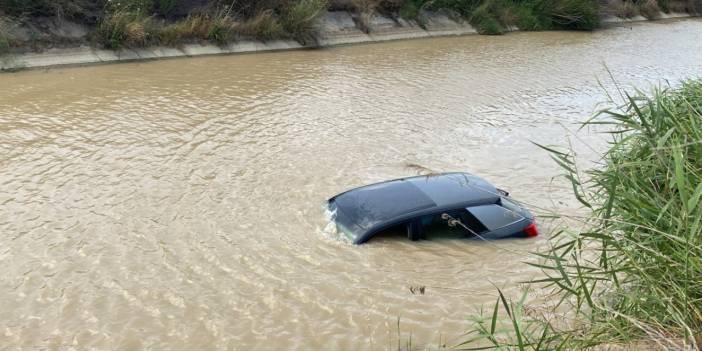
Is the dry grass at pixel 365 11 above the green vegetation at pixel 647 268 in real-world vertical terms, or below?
below

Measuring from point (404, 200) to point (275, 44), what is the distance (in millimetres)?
19543

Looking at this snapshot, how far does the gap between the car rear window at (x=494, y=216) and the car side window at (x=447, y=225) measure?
76 millimetres

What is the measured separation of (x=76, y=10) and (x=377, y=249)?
18.7m

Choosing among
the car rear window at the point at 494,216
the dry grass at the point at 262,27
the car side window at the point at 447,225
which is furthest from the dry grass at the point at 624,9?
the car side window at the point at 447,225

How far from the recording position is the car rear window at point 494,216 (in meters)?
7.63

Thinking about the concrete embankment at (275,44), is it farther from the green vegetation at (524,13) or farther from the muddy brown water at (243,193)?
the muddy brown water at (243,193)

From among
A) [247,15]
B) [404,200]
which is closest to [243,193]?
[404,200]

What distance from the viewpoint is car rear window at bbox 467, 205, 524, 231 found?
763cm

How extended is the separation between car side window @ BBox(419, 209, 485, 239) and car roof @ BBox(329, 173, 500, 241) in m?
0.10

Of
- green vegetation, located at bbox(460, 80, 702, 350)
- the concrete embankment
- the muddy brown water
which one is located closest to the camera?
green vegetation, located at bbox(460, 80, 702, 350)

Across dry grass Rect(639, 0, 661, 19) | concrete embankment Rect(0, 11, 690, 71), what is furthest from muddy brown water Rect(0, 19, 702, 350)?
dry grass Rect(639, 0, 661, 19)

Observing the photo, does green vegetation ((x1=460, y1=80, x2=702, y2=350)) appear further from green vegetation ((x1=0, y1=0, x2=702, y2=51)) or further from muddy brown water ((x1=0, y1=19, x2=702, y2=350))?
Result: green vegetation ((x1=0, y1=0, x2=702, y2=51))

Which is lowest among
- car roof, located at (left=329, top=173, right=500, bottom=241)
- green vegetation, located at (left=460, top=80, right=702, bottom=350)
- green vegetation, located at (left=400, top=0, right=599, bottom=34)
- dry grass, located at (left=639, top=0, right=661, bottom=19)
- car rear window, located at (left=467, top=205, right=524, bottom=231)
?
dry grass, located at (left=639, top=0, right=661, bottom=19)

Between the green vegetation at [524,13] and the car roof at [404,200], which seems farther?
the green vegetation at [524,13]
